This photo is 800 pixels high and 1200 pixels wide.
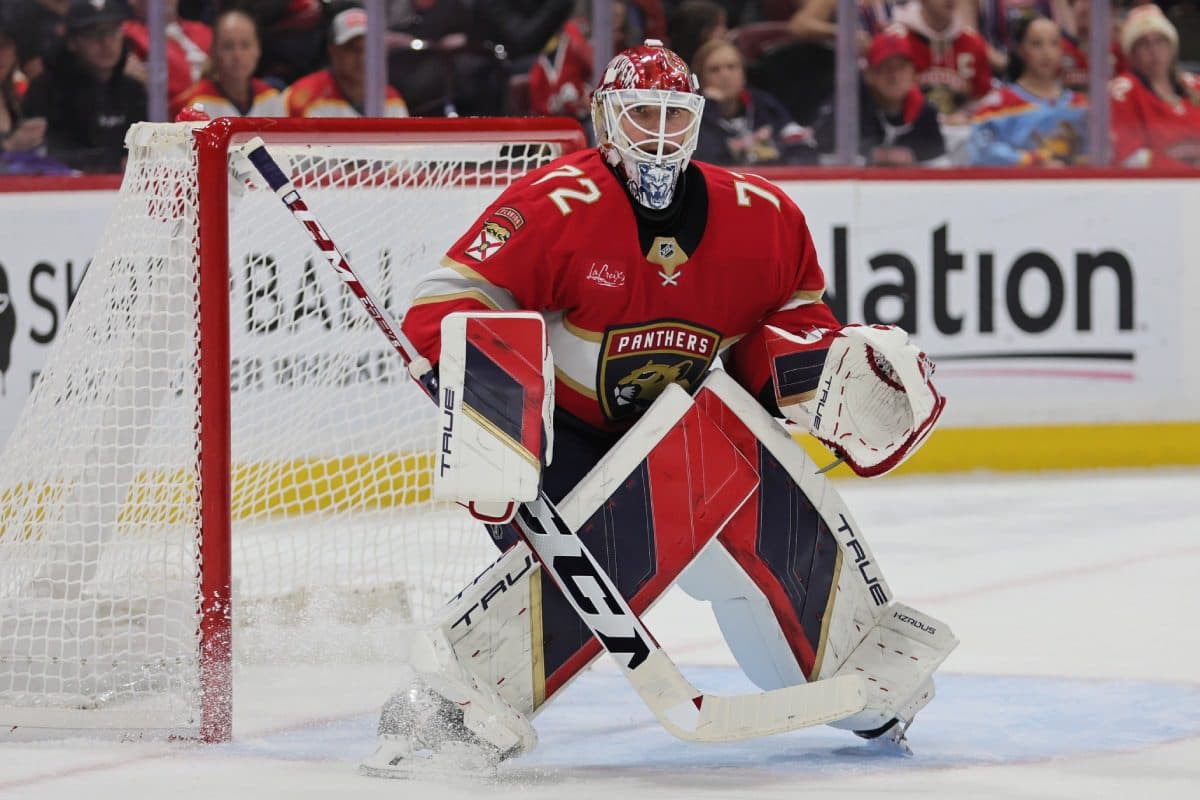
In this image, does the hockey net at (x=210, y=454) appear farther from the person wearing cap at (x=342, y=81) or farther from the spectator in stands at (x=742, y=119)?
the spectator in stands at (x=742, y=119)

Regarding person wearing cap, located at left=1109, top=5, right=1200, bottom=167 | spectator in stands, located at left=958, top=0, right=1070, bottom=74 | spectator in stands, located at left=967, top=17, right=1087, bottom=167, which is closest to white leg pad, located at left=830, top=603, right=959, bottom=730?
spectator in stands, located at left=967, top=17, right=1087, bottom=167

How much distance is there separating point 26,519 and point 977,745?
1413 millimetres

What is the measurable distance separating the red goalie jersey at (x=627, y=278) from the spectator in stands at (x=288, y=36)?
253 cm

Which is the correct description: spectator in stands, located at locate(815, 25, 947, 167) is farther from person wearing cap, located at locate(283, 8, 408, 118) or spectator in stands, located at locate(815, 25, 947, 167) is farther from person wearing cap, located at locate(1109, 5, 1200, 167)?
person wearing cap, located at locate(283, 8, 408, 118)

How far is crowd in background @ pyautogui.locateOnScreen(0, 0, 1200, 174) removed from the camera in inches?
197

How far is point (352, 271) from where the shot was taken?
275cm

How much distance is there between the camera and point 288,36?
513 cm

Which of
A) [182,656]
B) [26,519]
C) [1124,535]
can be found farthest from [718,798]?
[1124,535]

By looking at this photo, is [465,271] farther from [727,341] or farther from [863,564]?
[863,564]

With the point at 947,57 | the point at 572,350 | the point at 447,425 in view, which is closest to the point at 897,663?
the point at 572,350

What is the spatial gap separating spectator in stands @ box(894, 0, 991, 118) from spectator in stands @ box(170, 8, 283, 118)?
1.80 meters

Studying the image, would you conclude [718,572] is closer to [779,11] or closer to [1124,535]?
[1124,535]

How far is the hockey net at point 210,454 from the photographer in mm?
2791

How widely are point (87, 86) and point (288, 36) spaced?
52 cm
